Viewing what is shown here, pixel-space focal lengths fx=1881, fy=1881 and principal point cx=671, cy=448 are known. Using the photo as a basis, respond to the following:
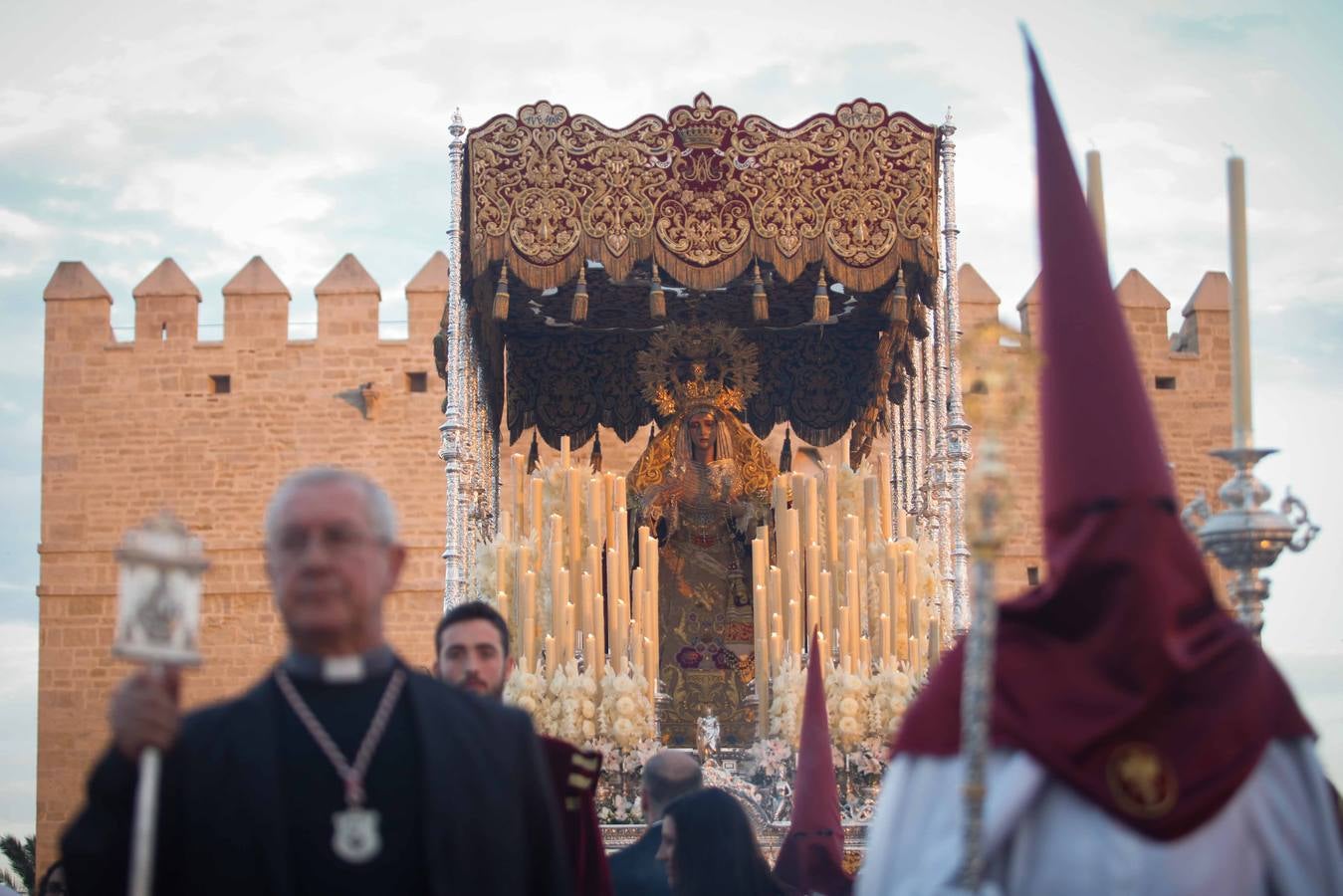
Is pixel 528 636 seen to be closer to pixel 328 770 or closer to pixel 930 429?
pixel 930 429

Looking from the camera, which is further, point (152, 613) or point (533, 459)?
point (533, 459)

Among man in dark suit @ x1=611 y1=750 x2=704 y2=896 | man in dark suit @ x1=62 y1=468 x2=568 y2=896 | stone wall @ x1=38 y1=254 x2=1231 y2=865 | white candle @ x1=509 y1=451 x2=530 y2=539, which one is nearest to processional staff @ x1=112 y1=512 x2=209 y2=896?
man in dark suit @ x1=62 y1=468 x2=568 y2=896

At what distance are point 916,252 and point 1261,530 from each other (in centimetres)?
490

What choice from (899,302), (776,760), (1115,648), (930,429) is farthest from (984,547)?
(930,429)

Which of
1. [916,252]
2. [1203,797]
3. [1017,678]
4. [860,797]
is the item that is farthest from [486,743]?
[916,252]

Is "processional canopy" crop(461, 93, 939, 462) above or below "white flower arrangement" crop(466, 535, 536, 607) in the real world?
above

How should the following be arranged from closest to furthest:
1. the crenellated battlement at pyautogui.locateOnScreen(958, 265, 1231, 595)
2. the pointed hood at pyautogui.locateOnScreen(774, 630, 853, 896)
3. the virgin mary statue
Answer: the pointed hood at pyautogui.locateOnScreen(774, 630, 853, 896) < the virgin mary statue < the crenellated battlement at pyautogui.locateOnScreen(958, 265, 1231, 595)

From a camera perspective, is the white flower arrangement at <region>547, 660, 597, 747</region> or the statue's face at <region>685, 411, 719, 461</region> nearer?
the white flower arrangement at <region>547, 660, 597, 747</region>

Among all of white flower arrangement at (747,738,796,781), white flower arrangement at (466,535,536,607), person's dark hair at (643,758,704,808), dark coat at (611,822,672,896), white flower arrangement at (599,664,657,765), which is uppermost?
white flower arrangement at (466,535,536,607)

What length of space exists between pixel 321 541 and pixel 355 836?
399 mm

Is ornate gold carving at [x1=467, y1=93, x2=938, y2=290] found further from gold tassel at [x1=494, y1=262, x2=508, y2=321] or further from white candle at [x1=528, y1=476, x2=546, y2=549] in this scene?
white candle at [x1=528, y1=476, x2=546, y2=549]

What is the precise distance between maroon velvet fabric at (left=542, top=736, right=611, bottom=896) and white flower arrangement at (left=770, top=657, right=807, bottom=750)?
395 cm

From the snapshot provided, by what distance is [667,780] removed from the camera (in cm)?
492

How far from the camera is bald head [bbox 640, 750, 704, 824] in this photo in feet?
16.1
